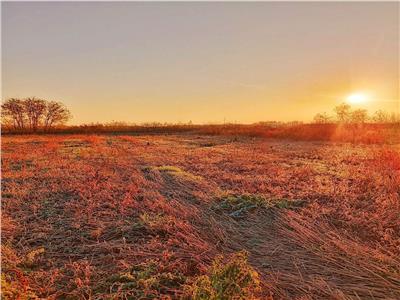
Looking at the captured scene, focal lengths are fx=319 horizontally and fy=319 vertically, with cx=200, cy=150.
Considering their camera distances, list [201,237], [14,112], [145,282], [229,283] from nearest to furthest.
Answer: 1. [229,283]
2. [145,282]
3. [201,237]
4. [14,112]

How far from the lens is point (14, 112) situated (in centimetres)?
3722

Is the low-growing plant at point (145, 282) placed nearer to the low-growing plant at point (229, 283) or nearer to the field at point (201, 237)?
the field at point (201, 237)

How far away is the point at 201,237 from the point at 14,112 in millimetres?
39849

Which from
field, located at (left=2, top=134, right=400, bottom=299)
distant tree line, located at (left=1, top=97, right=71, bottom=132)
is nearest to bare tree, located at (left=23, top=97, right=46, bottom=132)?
distant tree line, located at (left=1, top=97, right=71, bottom=132)

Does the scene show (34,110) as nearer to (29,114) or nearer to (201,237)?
(29,114)

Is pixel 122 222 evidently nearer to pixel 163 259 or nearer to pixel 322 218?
pixel 163 259

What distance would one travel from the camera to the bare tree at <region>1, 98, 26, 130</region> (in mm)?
36844

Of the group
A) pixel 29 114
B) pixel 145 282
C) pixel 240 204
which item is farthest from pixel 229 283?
pixel 29 114

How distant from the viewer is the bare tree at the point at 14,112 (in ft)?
121

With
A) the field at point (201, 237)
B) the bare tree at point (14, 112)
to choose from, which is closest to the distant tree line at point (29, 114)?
the bare tree at point (14, 112)

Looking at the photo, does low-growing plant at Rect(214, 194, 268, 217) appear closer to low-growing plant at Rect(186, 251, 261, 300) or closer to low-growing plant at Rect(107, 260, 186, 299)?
low-growing plant at Rect(107, 260, 186, 299)

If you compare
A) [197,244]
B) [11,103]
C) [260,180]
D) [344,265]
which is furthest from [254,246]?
[11,103]

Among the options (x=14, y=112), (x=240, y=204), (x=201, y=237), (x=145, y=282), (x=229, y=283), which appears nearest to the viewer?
(x=229, y=283)

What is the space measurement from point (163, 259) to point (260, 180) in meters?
4.43
